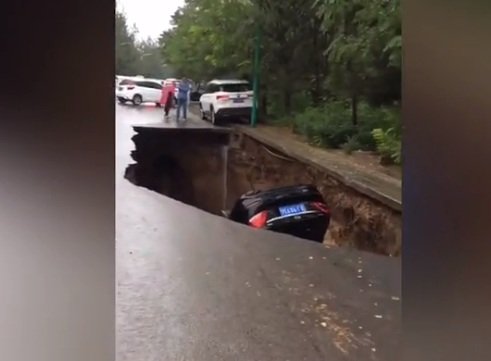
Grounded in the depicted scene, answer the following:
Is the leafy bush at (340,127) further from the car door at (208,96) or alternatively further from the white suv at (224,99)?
the car door at (208,96)

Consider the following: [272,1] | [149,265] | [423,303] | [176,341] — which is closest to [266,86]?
[272,1]

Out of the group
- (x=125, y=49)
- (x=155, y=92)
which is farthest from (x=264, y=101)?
(x=125, y=49)

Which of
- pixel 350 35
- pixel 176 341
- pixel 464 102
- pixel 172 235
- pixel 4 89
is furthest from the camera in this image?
pixel 350 35

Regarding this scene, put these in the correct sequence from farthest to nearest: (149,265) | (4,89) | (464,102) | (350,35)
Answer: (350,35) → (149,265) → (464,102) → (4,89)

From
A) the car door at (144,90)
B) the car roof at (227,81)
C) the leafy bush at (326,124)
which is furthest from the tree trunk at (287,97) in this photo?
the car door at (144,90)

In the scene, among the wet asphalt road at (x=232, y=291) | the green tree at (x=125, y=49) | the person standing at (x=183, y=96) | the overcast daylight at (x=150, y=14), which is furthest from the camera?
the person standing at (x=183, y=96)

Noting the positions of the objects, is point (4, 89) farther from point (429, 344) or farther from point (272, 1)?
point (272, 1)
